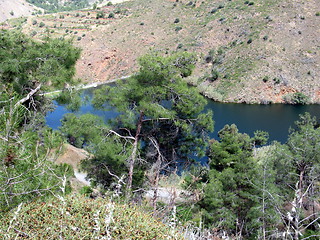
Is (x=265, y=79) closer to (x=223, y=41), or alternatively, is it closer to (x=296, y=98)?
(x=296, y=98)

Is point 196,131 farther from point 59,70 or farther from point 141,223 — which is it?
point 141,223

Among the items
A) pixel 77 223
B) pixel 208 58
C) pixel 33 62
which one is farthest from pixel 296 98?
pixel 77 223

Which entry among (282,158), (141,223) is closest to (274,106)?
(282,158)

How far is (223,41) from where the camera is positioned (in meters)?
47.8

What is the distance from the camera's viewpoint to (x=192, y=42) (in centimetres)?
4978

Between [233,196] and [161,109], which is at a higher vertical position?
[161,109]

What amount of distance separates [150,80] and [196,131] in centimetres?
231

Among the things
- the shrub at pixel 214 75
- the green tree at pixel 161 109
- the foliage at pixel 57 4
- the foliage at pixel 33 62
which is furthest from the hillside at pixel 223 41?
the foliage at pixel 57 4

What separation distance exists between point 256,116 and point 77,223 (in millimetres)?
32692

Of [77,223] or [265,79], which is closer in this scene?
[77,223]

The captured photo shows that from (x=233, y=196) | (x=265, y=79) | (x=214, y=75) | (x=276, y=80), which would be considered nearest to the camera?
(x=233, y=196)

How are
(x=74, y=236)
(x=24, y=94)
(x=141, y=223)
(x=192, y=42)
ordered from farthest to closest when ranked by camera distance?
(x=192, y=42), (x=24, y=94), (x=141, y=223), (x=74, y=236)

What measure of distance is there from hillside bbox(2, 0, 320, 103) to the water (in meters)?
1.61

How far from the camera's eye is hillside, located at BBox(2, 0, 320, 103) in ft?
132
